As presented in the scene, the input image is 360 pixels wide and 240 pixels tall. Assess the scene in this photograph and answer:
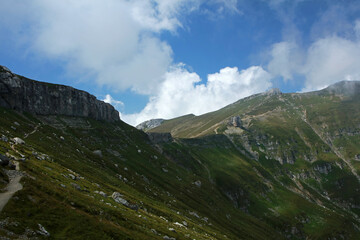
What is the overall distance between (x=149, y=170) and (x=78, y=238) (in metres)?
116

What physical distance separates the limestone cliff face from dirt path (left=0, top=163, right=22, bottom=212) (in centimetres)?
10865

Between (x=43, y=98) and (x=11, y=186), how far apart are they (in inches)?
5576

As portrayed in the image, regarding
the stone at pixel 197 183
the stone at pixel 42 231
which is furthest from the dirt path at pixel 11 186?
the stone at pixel 197 183

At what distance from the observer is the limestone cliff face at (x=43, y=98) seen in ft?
415

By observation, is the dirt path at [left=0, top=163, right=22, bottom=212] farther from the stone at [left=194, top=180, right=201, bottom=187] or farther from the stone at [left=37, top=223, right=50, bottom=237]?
the stone at [left=194, top=180, right=201, bottom=187]

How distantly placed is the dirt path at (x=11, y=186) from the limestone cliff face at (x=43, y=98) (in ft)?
356

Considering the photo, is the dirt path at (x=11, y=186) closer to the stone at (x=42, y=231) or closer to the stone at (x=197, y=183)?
the stone at (x=42, y=231)

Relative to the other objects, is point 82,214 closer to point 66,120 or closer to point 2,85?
point 2,85

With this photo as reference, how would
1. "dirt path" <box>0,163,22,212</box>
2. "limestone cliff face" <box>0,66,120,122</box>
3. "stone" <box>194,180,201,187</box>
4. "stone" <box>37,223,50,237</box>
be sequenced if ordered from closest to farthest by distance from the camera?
1. "stone" <box>37,223,50,237</box>
2. "dirt path" <box>0,163,22,212</box>
3. "limestone cliff face" <box>0,66,120,122</box>
4. "stone" <box>194,180,201,187</box>

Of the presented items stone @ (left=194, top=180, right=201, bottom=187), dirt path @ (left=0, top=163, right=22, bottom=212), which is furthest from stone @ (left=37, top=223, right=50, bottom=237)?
stone @ (left=194, top=180, right=201, bottom=187)

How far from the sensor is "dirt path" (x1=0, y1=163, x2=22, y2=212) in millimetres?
26206

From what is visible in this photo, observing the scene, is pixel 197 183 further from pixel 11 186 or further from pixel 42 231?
pixel 42 231

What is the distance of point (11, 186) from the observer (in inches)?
1206

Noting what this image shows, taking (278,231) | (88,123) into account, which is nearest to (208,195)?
(278,231)
